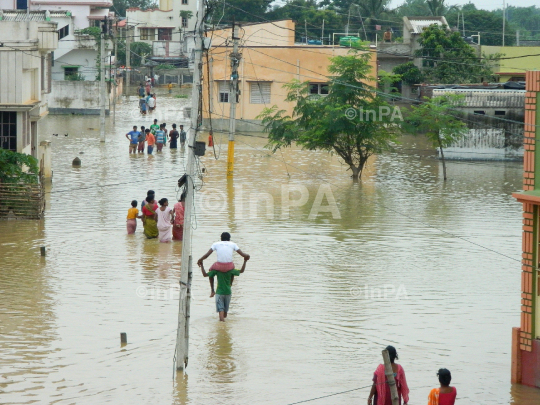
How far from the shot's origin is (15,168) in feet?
77.0

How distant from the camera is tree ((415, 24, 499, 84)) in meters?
52.0

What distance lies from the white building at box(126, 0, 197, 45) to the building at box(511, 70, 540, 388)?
Answer: 7131cm

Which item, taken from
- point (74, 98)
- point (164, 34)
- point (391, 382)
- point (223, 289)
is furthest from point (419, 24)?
point (391, 382)

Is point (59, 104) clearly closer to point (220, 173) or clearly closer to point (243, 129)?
point (243, 129)

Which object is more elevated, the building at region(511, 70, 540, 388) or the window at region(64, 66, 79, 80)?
the window at region(64, 66, 79, 80)

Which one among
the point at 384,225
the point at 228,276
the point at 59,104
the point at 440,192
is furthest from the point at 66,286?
the point at 59,104

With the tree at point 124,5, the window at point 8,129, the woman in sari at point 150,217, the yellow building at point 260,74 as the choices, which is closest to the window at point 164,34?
the tree at point 124,5

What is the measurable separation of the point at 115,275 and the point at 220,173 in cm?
1584

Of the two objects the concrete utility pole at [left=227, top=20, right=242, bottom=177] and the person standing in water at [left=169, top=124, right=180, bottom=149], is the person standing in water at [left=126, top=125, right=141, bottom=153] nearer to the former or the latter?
the person standing in water at [left=169, top=124, right=180, bottom=149]

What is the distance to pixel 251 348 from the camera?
513 inches

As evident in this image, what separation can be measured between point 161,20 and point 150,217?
2491 inches

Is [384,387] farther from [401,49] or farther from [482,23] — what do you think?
[482,23]

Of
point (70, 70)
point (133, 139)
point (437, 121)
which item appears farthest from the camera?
point (70, 70)

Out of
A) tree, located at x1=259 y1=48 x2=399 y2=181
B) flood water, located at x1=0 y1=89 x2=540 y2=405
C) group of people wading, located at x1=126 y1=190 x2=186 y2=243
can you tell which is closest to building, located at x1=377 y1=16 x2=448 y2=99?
tree, located at x1=259 y1=48 x2=399 y2=181
